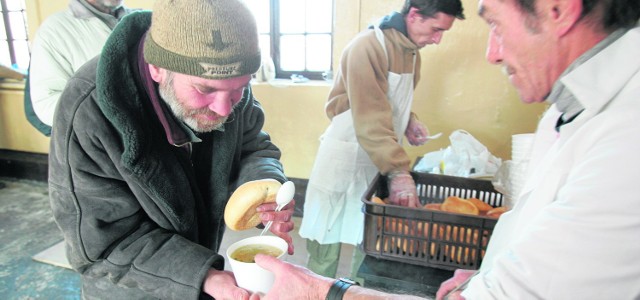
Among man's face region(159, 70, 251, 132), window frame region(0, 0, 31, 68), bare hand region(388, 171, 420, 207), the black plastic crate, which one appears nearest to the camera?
man's face region(159, 70, 251, 132)

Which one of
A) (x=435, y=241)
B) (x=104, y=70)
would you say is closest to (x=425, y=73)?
(x=435, y=241)

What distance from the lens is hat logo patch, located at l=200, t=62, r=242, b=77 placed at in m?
0.92

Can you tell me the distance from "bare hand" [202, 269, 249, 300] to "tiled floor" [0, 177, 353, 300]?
1789 millimetres

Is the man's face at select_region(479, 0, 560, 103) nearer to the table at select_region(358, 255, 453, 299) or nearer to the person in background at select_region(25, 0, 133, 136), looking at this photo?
the table at select_region(358, 255, 453, 299)

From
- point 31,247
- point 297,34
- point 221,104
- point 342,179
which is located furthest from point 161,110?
point 31,247

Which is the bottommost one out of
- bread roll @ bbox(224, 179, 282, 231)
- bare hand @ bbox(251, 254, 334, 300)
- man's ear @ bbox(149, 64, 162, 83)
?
bare hand @ bbox(251, 254, 334, 300)

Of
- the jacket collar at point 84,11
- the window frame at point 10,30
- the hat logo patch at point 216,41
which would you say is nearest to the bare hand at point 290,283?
the hat logo patch at point 216,41

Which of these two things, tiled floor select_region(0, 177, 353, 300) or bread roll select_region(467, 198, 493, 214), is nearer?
bread roll select_region(467, 198, 493, 214)

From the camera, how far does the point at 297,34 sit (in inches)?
131

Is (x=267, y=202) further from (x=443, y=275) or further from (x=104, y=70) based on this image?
(x=443, y=275)

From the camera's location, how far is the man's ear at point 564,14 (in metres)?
0.69

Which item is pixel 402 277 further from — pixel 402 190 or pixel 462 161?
pixel 462 161

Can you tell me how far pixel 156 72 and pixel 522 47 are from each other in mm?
799

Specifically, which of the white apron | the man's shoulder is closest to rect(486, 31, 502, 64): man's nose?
the white apron
